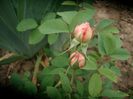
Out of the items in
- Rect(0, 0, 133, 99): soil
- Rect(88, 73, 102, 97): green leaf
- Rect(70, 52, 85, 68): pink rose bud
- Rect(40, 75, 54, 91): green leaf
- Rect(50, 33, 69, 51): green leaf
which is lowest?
Rect(0, 0, 133, 99): soil

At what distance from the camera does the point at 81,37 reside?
48 centimetres

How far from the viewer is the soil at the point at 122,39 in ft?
4.24

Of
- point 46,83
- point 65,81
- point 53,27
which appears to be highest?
point 53,27

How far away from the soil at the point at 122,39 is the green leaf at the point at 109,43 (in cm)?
57

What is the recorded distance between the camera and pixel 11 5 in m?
0.86

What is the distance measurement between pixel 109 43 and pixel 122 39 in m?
1.03

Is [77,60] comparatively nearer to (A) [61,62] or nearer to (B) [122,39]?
(A) [61,62]

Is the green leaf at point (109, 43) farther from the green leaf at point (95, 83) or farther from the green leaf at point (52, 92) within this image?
the green leaf at point (52, 92)

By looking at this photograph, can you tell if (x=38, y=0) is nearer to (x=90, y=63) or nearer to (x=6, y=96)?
(x=90, y=63)

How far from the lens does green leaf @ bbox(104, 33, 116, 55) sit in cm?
63

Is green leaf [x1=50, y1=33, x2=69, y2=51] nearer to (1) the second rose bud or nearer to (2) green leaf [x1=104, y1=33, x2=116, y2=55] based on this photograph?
(2) green leaf [x1=104, y1=33, x2=116, y2=55]

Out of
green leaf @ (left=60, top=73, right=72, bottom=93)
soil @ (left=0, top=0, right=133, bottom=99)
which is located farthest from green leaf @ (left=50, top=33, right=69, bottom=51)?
green leaf @ (left=60, top=73, right=72, bottom=93)

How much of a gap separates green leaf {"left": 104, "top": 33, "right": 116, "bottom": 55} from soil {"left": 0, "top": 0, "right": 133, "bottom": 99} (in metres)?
0.57

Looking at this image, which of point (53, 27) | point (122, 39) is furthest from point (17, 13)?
point (122, 39)
